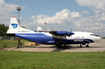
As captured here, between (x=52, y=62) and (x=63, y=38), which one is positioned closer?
(x=52, y=62)

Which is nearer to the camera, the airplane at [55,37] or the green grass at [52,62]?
the green grass at [52,62]

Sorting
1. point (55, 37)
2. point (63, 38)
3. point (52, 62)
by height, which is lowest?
point (52, 62)

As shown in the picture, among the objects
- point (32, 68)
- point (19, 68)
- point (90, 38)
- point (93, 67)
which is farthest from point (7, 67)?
point (90, 38)

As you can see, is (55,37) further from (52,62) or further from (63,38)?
(52,62)

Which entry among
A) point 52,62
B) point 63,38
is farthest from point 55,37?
point 52,62

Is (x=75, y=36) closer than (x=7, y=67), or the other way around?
(x=7, y=67)

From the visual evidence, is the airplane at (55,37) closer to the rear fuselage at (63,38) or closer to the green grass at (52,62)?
the rear fuselage at (63,38)

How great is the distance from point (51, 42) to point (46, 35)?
2067 mm

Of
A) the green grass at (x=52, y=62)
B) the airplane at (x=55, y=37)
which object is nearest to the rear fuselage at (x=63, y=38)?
the airplane at (x=55, y=37)

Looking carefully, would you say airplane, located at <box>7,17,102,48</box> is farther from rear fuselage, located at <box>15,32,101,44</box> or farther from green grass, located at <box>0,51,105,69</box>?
green grass, located at <box>0,51,105,69</box>

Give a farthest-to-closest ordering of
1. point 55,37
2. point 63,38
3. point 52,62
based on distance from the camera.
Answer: point 55,37
point 63,38
point 52,62

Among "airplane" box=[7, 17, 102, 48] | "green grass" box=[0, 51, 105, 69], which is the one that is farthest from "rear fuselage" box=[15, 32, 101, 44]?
"green grass" box=[0, 51, 105, 69]

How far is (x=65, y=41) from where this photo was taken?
2166 cm

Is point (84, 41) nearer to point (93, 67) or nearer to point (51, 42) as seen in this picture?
point (51, 42)
